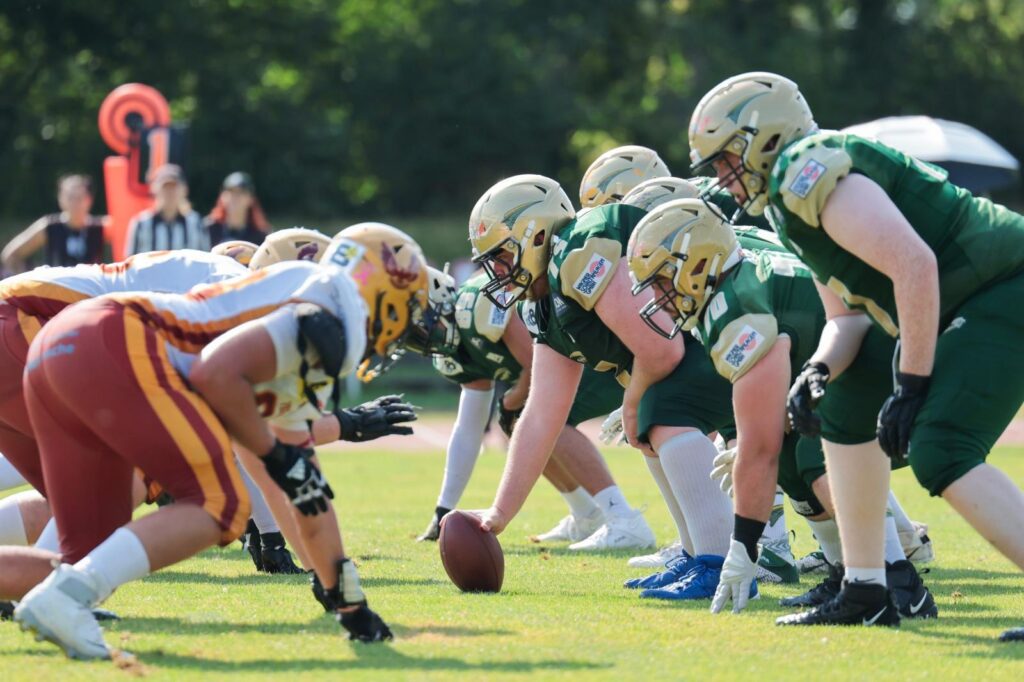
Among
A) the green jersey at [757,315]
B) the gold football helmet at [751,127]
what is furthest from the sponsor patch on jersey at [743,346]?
the gold football helmet at [751,127]

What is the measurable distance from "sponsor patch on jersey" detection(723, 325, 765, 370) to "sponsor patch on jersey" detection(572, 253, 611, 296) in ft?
2.89

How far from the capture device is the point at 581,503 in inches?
363

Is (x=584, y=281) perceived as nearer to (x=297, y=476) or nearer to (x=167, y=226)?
(x=297, y=476)

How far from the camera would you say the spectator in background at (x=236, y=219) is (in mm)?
15195

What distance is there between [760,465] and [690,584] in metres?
0.81

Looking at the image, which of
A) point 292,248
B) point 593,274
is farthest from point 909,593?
point 292,248

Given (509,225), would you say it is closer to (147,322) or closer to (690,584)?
(690,584)

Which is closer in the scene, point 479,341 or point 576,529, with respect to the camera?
point 479,341

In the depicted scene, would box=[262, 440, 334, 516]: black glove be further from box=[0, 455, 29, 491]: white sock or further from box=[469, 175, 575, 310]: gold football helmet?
box=[0, 455, 29, 491]: white sock

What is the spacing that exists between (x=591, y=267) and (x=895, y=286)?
5.98ft

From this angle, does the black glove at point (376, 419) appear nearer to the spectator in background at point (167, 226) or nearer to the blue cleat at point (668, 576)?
the blue cleat at point (668, 576)

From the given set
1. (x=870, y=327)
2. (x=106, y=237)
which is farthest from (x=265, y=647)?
(x=106, y=237)

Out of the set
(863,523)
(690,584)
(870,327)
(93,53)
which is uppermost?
(93,53)

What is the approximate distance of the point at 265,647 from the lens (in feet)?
17.0
